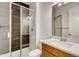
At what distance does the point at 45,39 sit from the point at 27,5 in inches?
20.6

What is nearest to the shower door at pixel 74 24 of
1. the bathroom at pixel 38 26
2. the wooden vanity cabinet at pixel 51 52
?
the bathroom at pixel 38 26

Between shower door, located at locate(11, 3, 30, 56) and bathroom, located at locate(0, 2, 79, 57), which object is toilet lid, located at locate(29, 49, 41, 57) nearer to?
bathroom, located at locate(0, 2, 79, 57)

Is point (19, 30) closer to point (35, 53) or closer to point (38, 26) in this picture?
point (38, 26)

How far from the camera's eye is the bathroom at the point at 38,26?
5.29 feet

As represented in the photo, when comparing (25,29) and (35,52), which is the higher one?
(25,29)

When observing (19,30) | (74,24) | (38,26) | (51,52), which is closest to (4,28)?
(19,30)

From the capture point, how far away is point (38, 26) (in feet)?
5.46

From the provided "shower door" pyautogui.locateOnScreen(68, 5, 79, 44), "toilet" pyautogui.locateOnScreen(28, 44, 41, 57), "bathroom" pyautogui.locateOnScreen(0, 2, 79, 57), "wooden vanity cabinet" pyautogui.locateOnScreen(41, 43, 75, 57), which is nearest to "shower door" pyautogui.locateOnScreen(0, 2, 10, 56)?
"bathroom" pyautogui.locateOnScreen(0, 2, 79, 57)

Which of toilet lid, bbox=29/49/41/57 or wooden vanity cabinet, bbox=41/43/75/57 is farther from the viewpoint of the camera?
toilet lid, bbox=29/49/41/57

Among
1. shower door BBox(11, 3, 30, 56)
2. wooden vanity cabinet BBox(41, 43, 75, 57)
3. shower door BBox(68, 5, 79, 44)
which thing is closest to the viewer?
Answer: wooden vanity cabinet BBox(41, 43, 75, 57)

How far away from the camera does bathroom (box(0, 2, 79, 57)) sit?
1612mm

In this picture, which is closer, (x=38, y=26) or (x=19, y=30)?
(x=38, y=26)

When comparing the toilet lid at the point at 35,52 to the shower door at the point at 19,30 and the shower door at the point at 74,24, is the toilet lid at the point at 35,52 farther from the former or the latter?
the shower door at the point at 74,24

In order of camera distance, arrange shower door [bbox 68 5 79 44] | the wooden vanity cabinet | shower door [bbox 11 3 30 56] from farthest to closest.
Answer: shower door [bbox 11 3 30 56], shower door [bbox 68 5 79 44], the wooden vanity cabinet
